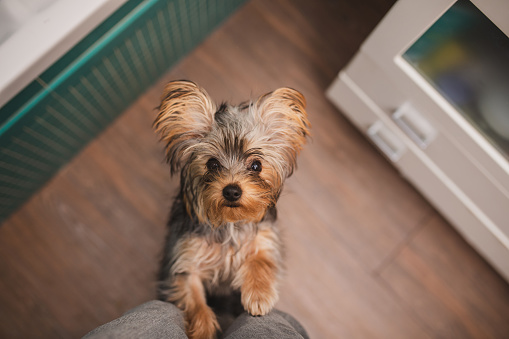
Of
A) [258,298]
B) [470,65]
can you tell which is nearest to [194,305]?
[258,298]

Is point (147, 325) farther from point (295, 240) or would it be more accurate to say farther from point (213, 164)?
point (295, 240)

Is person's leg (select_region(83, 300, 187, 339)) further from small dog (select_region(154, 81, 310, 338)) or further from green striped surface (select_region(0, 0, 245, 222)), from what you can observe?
green striped surface (select_region(0, 0, 245, 222))

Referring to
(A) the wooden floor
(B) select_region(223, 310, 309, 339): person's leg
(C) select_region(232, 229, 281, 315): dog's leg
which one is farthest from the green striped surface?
(B) select_region(223, 310, 309, 339): person's leg

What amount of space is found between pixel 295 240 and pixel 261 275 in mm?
554

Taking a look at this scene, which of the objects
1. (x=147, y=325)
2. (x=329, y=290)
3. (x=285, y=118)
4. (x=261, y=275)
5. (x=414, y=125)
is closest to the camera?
(x=147, y=325)

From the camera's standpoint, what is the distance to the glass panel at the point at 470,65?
3.86 feet

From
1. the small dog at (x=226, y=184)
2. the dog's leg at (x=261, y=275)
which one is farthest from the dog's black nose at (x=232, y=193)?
the dog's leg at (x=261, y=275)

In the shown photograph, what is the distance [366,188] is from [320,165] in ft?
0.86

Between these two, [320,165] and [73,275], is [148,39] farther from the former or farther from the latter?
[73,275]

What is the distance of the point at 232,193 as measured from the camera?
1.12 meters

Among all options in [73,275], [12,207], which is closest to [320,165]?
[73,275]

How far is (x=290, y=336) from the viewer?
1.13 metres

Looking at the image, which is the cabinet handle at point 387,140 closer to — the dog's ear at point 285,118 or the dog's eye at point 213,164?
the dog's ear at point 285,118

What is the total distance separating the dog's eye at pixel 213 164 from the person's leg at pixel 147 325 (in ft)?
1.51
